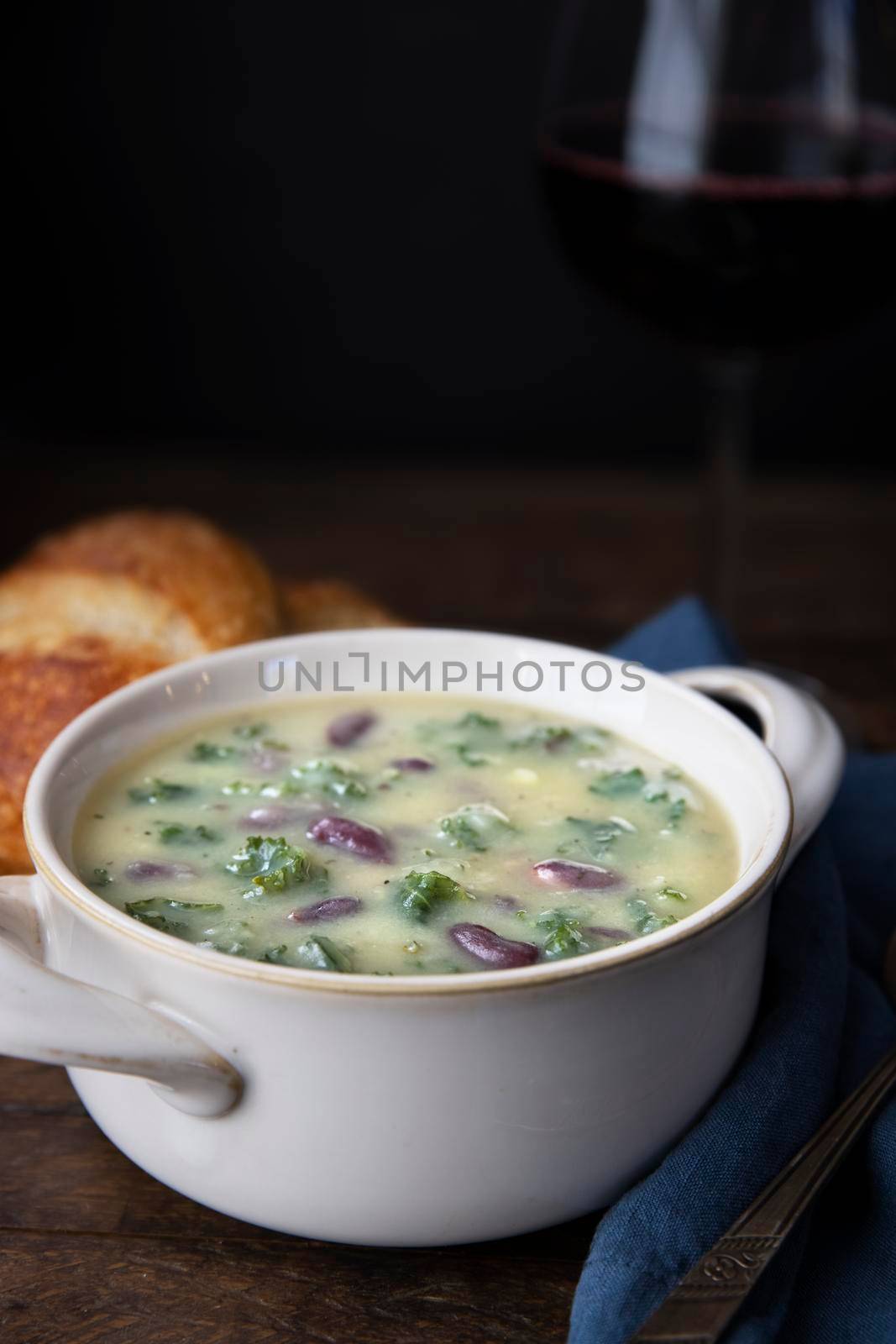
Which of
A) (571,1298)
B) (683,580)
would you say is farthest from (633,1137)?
(683,580)

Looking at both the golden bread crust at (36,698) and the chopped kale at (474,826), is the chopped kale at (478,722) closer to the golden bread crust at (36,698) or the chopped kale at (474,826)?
the chopped kale at (474,826)

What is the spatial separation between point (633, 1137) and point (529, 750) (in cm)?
50

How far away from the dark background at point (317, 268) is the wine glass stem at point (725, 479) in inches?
23.6

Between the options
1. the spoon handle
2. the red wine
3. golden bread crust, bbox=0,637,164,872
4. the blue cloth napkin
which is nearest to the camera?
the spoon handle

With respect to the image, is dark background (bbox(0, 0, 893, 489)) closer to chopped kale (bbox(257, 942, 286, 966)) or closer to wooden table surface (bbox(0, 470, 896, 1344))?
wooden table surface (bbox(0, 470, 896, 1344))

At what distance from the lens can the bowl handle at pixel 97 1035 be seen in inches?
44.3

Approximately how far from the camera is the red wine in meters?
2.24

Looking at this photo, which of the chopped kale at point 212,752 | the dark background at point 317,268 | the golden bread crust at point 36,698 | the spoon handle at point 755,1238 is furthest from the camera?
the dark background at point 317,268

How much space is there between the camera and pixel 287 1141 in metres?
1.19

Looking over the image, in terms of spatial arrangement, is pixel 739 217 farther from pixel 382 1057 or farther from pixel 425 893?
pixel 382 1057

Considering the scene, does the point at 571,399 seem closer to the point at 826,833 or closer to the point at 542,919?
the point at 826,833

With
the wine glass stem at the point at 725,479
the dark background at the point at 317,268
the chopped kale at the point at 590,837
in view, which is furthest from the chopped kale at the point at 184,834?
the dark background at the point at 317,268

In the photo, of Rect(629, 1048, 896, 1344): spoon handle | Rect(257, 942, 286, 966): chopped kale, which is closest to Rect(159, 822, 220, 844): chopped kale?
Rect(257, 942, 286, 966): chopped kale

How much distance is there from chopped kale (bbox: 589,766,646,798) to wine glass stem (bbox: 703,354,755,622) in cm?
110
